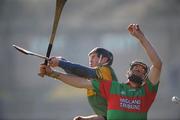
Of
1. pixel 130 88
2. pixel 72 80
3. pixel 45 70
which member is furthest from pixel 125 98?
pixel 45 70

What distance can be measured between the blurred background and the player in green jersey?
7166 millimetres

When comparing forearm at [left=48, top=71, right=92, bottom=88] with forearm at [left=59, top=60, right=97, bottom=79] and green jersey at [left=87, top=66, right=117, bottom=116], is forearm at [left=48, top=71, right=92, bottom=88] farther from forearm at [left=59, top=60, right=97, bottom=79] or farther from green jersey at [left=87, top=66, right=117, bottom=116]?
green jersey at [left=87, top=66, right=117, bottom=116]

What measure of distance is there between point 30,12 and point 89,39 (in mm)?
1350

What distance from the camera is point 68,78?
7180 mm

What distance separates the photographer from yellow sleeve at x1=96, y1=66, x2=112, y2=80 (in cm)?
751

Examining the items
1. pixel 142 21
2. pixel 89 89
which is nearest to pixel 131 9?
pixel 142 21

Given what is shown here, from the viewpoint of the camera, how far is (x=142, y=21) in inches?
591

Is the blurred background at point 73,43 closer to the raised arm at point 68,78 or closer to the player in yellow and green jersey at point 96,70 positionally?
the player in yellow and green jersey at point 96,70

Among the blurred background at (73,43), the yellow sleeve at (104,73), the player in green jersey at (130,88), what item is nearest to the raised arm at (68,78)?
the player in green jersey at (130,88)

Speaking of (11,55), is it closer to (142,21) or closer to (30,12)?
(30,12)

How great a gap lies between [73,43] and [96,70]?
781cm

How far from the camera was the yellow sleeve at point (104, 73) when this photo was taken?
24.6 ft

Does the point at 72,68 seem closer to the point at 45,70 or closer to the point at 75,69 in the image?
the point at 75,69

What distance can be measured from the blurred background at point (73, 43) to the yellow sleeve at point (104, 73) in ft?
21.9
